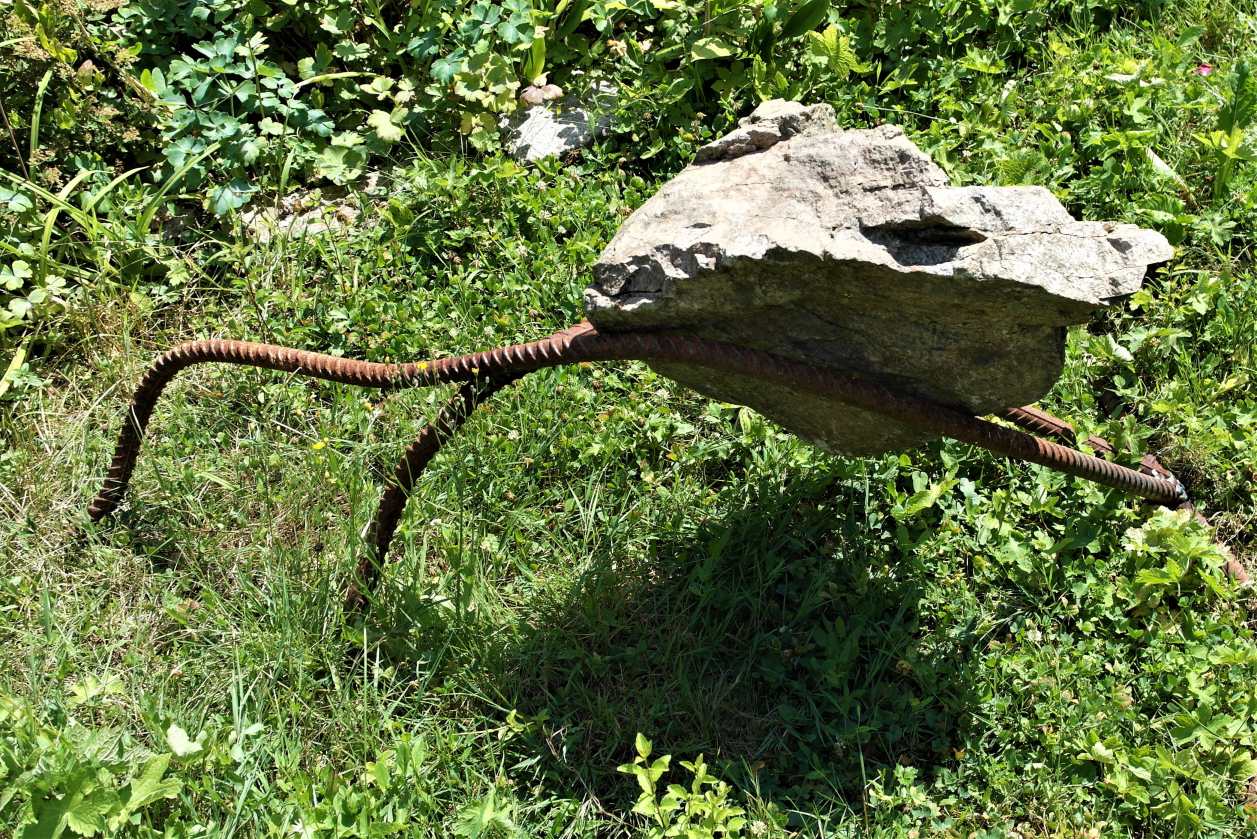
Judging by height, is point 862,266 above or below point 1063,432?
above

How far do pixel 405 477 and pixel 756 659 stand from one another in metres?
1.00

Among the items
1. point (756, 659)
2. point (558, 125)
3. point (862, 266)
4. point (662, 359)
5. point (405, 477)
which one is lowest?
point (756, 659)

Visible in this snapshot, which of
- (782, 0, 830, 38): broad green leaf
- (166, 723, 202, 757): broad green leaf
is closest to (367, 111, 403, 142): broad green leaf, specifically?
(782, 0, 830, 38): broad green leaf

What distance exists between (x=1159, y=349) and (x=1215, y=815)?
1.38 metres

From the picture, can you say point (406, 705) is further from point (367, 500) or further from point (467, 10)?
point (467, 10)

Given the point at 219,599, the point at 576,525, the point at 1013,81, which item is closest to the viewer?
the point at 219,599

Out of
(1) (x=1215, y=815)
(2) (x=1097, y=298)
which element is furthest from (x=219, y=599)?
(1) (x=1215, y=815)

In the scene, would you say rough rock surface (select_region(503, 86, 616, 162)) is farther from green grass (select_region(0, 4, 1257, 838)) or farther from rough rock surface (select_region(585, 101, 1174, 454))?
rough rock surface (select_region(585, 101, 1174, 454))

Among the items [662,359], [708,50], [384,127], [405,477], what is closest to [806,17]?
[708,50]

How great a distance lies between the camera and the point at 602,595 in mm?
2959

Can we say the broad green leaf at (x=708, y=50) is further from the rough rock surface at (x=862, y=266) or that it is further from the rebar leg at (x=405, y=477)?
the rebar leg at (x=405, y=477)

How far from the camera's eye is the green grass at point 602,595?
101 inches

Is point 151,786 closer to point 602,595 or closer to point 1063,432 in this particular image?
point 602,595

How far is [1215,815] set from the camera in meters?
2.46
